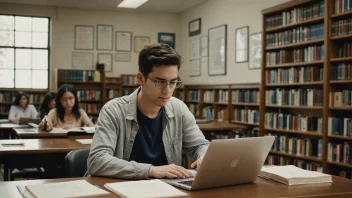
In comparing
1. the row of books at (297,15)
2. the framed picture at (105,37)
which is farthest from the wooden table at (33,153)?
the framed picture at (105,37)

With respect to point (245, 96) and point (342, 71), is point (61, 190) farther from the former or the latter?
point (245, 96)

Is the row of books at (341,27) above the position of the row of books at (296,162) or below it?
above

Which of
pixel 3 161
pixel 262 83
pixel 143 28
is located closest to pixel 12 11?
pixel 143 28

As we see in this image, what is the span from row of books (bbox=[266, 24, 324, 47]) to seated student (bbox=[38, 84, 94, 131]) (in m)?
2.82

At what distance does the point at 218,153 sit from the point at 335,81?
147 inches

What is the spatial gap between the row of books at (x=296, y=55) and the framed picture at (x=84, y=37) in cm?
482

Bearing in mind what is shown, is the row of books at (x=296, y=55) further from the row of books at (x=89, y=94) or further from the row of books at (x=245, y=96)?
the row of books at (x=89, y=94)

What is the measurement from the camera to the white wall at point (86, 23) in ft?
31.1

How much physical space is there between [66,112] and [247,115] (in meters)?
3.11

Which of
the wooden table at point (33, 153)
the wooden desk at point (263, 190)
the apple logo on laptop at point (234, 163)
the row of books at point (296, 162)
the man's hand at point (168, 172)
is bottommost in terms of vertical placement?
the row of books at point (296, 162)

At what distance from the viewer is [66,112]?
516cm

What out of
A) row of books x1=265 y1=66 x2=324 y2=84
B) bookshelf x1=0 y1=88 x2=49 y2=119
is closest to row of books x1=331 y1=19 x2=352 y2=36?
row of books x1=265 y1=66 x2=324 y2=84

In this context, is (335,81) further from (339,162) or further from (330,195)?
(330,195)

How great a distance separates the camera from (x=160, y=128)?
225 centimetres
